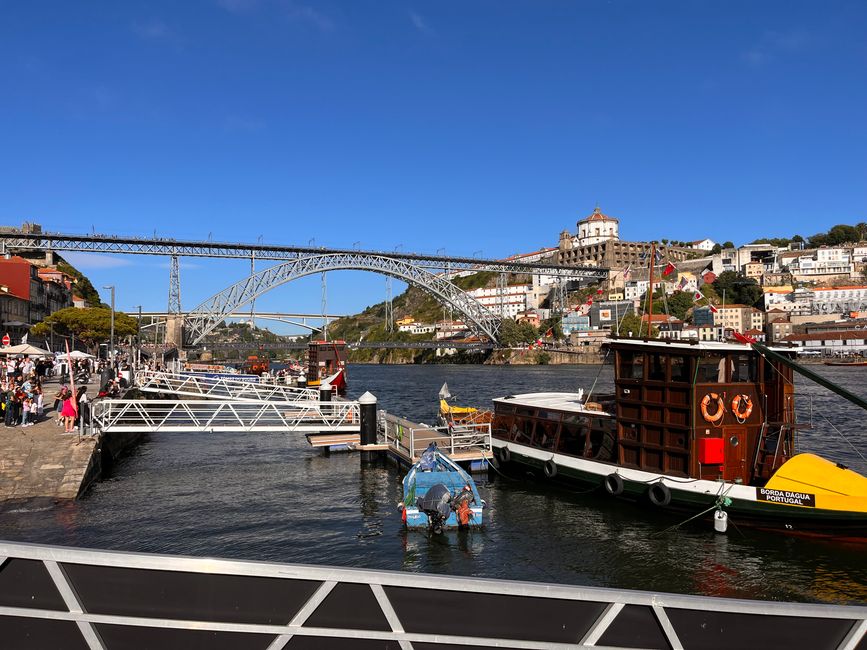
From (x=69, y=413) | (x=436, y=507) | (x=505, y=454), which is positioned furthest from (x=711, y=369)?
(x=69, y=413)

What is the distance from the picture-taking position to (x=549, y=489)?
18.3 m

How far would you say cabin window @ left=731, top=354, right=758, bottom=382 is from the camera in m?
14.8

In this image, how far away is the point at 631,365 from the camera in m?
15.7

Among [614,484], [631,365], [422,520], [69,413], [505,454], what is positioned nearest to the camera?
[422,520]

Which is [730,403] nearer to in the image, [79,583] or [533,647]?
[533,647]

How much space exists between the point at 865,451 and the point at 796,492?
46.7 ft

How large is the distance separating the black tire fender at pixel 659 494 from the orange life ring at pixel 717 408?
1818 mm

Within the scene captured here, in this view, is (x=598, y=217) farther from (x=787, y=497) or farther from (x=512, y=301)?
(x=787, y=497)

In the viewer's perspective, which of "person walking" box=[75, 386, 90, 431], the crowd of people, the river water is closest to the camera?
the river water

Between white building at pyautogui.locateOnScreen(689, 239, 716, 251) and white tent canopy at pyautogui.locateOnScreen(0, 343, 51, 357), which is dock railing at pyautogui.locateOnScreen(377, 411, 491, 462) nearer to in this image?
white tent canopy at pyautogui.locateOnScreen(0, 343, 51, 357)

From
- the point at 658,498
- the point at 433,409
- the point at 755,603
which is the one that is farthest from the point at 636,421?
the point at 433,409

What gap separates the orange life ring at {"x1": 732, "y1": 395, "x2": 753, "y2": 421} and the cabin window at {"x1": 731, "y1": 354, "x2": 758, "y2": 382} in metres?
0.43

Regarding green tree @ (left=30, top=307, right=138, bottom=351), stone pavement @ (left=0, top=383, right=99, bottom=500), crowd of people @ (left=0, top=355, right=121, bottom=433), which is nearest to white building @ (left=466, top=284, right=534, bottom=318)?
green tree @ (left=30, top=307, right=138, bottom=351)

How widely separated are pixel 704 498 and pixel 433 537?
5.91 m
